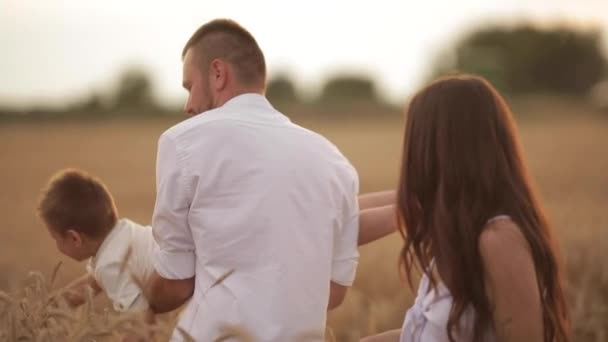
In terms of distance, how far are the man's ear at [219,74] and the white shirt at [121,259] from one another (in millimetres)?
617

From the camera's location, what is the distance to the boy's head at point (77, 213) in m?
3.39

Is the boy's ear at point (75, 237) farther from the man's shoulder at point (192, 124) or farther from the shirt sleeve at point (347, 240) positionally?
the shirt sleeve at point (347, 240)

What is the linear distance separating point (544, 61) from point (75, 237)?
5011cm

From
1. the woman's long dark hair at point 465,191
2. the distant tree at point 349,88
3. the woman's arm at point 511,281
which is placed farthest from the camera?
the distant tree at point 349,88

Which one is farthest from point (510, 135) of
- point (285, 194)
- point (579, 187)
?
point (579, 187)

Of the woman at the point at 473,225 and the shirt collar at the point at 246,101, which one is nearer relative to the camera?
the woman at the point at 473,225

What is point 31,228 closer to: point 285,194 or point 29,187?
point 29,187

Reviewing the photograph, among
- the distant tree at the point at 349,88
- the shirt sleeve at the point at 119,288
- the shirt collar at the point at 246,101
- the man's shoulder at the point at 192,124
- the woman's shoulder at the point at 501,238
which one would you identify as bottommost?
the distant tree at the point at 349,88

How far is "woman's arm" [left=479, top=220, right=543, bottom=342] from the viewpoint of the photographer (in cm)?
277

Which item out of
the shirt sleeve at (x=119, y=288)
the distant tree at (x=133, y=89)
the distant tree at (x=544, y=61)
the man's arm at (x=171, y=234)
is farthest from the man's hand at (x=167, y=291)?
the distant tree at (x=544, y=61)

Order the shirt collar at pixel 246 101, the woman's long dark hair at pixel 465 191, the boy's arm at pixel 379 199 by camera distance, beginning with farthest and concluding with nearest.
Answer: the boy's arm at pixel 379 199 → the shirt collar at pixel 246 101 → the woman's long dark hair at pixel 465 191

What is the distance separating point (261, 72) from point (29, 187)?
1520cm

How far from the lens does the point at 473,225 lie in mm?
2871

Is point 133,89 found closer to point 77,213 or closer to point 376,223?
point 77,213
